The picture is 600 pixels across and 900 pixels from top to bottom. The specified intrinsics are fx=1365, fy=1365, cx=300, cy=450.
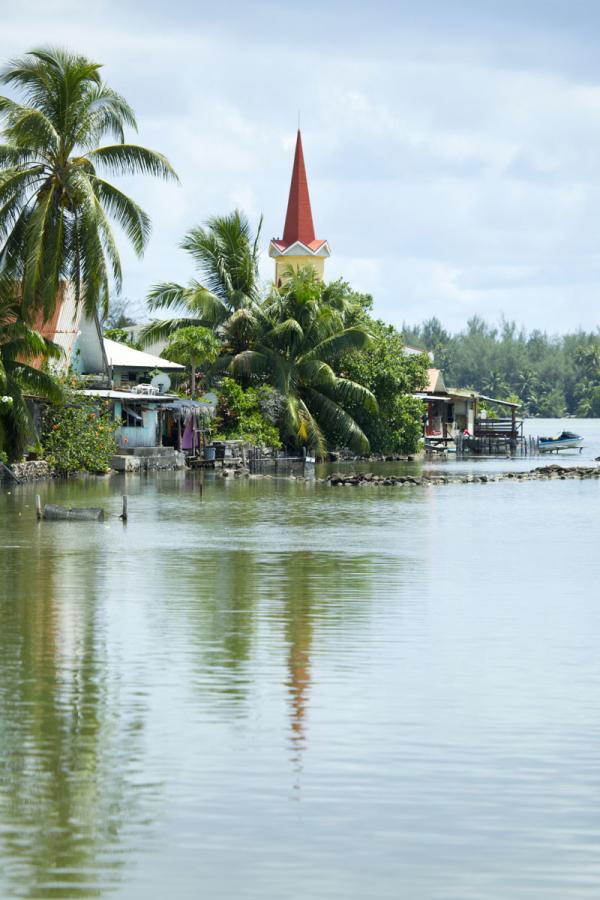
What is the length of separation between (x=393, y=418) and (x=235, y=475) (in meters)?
18.3

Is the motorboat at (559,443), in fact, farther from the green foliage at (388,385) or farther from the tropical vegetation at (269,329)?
the tropical vegetation at (269,329)

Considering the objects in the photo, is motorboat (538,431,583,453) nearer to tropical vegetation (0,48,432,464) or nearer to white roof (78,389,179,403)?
tropical vegetation (0,48,432,464)

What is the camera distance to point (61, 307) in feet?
161

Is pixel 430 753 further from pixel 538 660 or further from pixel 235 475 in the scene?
pixel 235 475

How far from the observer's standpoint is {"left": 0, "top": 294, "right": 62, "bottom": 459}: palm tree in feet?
119

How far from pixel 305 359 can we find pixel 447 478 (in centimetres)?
1123

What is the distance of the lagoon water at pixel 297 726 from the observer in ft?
25.3

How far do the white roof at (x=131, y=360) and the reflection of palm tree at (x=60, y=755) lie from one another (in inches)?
1537

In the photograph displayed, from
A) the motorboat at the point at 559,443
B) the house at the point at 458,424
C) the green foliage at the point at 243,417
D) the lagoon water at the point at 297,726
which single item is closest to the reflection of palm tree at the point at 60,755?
the lagoon water at the point at 297,726

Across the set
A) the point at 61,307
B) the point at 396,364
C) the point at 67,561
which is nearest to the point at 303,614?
the point at 67,561

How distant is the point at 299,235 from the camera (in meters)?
87.3

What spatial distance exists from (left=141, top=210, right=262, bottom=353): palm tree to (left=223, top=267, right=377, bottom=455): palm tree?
1167 millimetres

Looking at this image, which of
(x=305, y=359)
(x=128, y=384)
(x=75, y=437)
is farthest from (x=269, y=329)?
(x=75, y=437)

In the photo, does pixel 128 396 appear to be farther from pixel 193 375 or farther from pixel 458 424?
pixel 458 424
